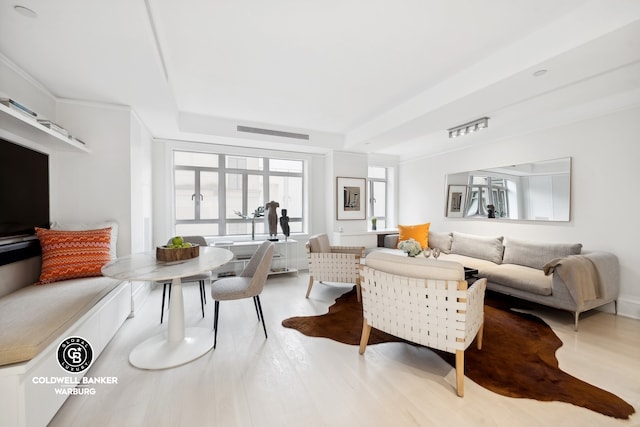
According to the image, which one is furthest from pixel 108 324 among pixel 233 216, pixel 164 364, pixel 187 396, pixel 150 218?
pixel 233 216

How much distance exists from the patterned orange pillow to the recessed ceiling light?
1737 millimetres

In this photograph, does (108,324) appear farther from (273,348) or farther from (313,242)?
(313,242)

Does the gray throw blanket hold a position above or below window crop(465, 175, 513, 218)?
below

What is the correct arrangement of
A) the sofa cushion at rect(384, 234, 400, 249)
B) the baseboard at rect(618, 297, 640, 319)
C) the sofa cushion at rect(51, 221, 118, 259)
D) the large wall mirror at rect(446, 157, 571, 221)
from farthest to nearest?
1. the sofa cushion at rect(384, 234, 400, 249)
2. the large wall mirror at rect(446, 157, 571, 221)
3. the baseboard at rect(618, 297, 640, 319)
4. the sofa cushion at rect(51, 221, 118, 259)

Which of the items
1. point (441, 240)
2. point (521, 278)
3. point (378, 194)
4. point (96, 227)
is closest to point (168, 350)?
point (96, 227)

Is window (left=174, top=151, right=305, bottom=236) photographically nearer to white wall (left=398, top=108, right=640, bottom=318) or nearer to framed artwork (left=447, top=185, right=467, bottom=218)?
framed artwork (left=447, top=185, right=467, bottom=218)

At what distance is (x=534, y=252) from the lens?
3.62 metres

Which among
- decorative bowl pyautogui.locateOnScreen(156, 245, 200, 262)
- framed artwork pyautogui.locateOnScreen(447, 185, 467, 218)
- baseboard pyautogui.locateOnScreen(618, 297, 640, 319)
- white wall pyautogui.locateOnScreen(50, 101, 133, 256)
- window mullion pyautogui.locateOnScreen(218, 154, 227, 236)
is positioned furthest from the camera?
framed artwork pyautogui.locateOnScreen(447, 185, 467, 218)

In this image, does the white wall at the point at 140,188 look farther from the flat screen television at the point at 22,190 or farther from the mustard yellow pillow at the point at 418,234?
the mustard yellow pillow at the point at 418,234

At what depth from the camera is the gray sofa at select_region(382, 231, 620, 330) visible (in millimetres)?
2764

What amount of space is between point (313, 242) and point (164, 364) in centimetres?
221

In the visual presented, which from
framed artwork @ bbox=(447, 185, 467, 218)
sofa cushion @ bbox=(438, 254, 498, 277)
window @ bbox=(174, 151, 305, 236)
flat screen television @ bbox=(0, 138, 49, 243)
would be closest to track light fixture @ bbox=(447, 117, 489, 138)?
framed artwork @ bbox=(447, 185, 467, 218)

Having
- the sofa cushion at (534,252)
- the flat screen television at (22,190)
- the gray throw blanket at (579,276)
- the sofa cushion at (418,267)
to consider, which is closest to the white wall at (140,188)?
the flat screen television at (22,190)

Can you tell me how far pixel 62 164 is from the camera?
2.86 m
